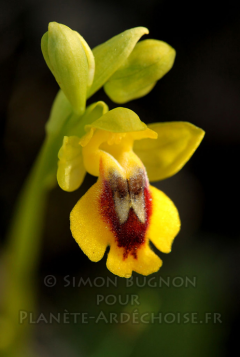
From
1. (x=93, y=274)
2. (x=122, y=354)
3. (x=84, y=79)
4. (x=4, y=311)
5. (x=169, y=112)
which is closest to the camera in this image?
(x=84, y=79)

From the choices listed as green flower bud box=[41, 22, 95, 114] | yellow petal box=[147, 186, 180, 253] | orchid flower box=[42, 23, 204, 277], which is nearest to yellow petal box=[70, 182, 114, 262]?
orchid flower box=[42, 23, 204, 277]

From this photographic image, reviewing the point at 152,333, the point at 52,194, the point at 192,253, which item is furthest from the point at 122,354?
the point at 52,194

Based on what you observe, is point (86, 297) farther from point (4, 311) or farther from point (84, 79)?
point (84, 79)

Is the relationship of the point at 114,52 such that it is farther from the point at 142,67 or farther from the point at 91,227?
the point at 91,227

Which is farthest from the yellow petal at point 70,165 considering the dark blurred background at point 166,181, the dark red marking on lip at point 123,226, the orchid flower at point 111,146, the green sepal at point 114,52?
the dark blurred background at point 166,181

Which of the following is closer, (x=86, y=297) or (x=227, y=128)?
(x=86, y=297)

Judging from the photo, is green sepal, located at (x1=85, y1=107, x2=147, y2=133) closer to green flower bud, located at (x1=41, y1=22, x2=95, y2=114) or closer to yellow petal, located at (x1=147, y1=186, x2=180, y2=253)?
green flower bud, located at (x1=41, y1=22, x2=95, y2=114)

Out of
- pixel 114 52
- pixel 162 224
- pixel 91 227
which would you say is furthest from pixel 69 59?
pixel 162 224
